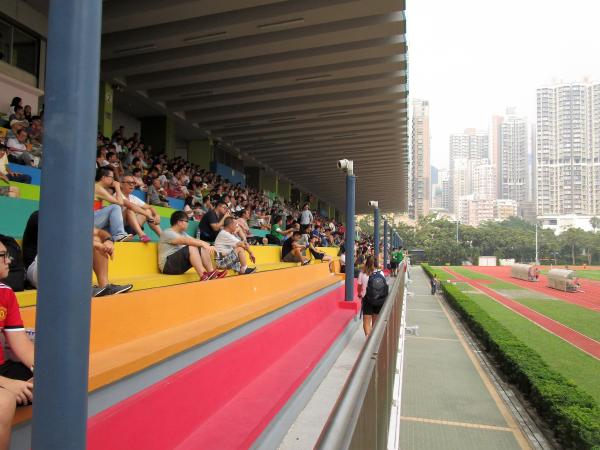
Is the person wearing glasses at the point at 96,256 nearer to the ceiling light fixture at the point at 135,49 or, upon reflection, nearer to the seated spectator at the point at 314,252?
the ceiling light fixture at the point at 135,49

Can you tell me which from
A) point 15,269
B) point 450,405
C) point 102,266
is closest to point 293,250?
point 450,405

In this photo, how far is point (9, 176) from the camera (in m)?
5.69

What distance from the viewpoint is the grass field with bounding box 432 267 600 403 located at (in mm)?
9500

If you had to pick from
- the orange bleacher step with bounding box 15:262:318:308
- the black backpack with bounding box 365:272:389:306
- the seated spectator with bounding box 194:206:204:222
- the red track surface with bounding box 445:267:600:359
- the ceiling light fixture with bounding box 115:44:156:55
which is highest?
the ceiling light fixture with bounding box 115:44:156:55

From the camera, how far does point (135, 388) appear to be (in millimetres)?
2713

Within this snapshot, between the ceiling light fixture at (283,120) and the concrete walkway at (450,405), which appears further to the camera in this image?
the ceiling light fixture at (283,120)

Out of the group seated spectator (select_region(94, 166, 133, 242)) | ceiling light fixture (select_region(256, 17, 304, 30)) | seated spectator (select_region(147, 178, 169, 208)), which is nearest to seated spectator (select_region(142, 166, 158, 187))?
seated spectator (select_region(147, 178, 169, 208))

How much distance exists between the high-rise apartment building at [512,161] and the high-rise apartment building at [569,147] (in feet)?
97.4

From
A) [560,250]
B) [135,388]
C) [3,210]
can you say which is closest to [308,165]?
[3,210]

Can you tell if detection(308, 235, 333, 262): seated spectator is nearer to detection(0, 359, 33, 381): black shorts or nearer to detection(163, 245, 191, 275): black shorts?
detection(163, 245, 191, 275): black shorts

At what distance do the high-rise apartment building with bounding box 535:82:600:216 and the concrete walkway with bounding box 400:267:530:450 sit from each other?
123 meters

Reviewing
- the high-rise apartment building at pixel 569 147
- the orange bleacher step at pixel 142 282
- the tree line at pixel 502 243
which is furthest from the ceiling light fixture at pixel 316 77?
the high-rise apartment building at pixel 569 147

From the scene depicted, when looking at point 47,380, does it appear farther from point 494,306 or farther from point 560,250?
point 560,250

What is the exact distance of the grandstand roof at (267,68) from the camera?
1005cm
